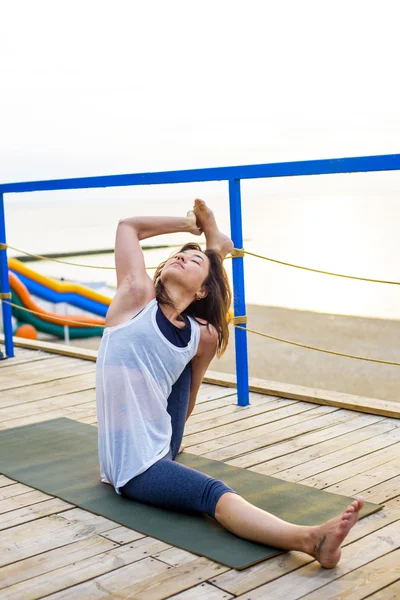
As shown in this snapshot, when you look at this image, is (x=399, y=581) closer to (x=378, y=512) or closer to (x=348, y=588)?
(x=348, y=588)

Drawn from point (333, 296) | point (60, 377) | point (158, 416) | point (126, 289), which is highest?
point (126, 289)

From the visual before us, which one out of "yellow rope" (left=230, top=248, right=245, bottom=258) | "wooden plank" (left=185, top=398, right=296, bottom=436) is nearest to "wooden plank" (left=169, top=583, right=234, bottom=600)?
"wooden plank" (left=185, top=398, right=296, bottom=436)

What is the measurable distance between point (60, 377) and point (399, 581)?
2579 mm

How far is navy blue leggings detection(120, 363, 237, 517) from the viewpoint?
2.11 metres

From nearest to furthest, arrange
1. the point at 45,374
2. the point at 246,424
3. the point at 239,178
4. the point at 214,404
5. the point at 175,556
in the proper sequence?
the point at 175,556 < the point at 246,424 < the point at 239,178 < the point at 214,404 < the point at 45,374

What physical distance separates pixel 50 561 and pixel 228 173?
183 centimetres

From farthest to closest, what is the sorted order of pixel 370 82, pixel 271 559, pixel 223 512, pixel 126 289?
pixel 370 82, pixel 126 289, pixel 223 512, pixel 271 559

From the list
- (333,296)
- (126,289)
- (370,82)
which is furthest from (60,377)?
(333,296)

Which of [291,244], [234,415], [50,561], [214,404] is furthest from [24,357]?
[291,244]

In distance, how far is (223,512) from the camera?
2.05 metres

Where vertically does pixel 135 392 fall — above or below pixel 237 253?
below

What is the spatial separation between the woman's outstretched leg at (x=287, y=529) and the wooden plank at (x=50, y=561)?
31 centimetres

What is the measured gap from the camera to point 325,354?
534 inches

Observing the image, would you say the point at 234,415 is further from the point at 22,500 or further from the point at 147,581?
the point at 147,581
